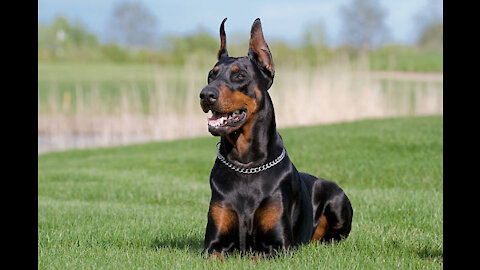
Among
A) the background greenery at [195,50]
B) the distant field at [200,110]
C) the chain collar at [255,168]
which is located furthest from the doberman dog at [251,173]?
the background greenery at [195,50]

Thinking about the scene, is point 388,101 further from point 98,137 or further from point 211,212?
point 211,212

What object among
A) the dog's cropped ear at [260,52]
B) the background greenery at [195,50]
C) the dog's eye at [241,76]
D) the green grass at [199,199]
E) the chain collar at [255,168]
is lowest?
the green grass at [199,199]

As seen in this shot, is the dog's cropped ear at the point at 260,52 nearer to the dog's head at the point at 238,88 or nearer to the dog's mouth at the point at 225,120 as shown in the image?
the dog's head at the point at 238,88

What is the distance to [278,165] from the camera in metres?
4.45

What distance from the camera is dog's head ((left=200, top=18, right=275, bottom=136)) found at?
13.0 feet

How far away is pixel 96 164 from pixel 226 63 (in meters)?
10.1

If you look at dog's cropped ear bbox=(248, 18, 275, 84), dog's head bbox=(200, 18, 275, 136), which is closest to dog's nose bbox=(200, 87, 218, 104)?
dog's head bbox=(200, 18, 275, 136)

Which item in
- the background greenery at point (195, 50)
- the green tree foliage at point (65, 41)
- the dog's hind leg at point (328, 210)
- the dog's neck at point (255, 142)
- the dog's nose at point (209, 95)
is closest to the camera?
the dog's nose at point (209, 95)

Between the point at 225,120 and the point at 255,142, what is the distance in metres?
0.41

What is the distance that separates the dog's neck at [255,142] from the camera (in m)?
4.31

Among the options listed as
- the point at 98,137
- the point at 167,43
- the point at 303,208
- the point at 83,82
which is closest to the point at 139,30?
the point at 167,43

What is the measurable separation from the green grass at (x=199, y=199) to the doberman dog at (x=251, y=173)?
18cm

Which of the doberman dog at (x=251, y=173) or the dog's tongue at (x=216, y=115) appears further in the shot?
the doberman dog at (x=251, y=173)

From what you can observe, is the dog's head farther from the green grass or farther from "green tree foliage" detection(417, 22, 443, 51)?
"green tree foliage" detection(417, 22, 443, 51)
